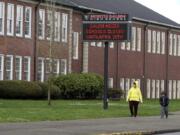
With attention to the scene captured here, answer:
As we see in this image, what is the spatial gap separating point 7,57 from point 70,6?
9661 mm

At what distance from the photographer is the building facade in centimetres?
5309

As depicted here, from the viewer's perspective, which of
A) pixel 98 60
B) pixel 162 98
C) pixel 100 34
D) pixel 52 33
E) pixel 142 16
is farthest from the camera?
pixel 142 16

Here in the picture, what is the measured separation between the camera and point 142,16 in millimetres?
74312

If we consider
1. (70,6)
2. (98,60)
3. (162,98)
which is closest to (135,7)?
(98,60)

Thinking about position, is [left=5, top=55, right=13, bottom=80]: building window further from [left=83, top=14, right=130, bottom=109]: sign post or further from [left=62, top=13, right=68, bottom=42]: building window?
[left=83, top=14, right=130, bottom=109]: sign post

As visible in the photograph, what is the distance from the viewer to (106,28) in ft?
130

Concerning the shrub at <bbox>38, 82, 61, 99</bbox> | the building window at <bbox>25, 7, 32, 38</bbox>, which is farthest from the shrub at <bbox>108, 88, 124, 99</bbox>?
the building window at <bbox>25, 7, 32, 38</bbox>

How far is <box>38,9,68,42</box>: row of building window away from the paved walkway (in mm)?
23180

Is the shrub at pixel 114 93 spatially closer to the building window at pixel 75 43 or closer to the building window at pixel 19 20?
the building window at pixel 75 43

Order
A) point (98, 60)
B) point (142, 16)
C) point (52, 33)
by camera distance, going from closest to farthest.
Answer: point (52, 33)
point (98, 60)
point (142, 16)

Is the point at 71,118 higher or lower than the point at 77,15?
lower

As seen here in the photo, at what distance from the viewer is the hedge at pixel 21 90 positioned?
49750 mm

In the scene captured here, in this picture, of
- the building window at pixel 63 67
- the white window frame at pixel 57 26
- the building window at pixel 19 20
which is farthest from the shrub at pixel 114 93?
the building window at pixel 19 20

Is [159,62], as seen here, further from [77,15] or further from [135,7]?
[77,15]
